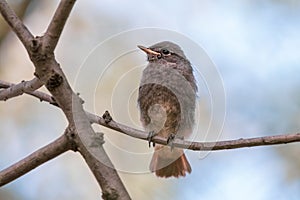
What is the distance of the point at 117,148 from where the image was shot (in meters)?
1.82

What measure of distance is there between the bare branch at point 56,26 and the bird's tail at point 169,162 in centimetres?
98

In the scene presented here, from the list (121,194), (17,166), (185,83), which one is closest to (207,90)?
(185,83)

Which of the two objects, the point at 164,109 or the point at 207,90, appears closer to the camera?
the point at 207,90

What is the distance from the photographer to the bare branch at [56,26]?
1.19m

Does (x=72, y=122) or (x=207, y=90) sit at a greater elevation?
(x=207, y=90)

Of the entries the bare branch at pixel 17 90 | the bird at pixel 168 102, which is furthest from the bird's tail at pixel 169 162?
the bare branch at pixel 17 90

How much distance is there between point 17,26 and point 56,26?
99 millimetres

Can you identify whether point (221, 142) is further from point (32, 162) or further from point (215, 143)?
point (32, 162)

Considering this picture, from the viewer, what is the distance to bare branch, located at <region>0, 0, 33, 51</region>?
1223 millimetres

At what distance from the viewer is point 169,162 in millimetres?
2410

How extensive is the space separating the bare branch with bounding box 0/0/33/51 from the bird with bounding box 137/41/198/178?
38.2 inches

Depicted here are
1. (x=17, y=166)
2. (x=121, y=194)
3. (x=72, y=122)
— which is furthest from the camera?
(x=17, y=166)

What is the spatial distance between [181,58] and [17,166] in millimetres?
1433

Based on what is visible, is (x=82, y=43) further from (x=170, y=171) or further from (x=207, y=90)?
(x=207, y=90)
